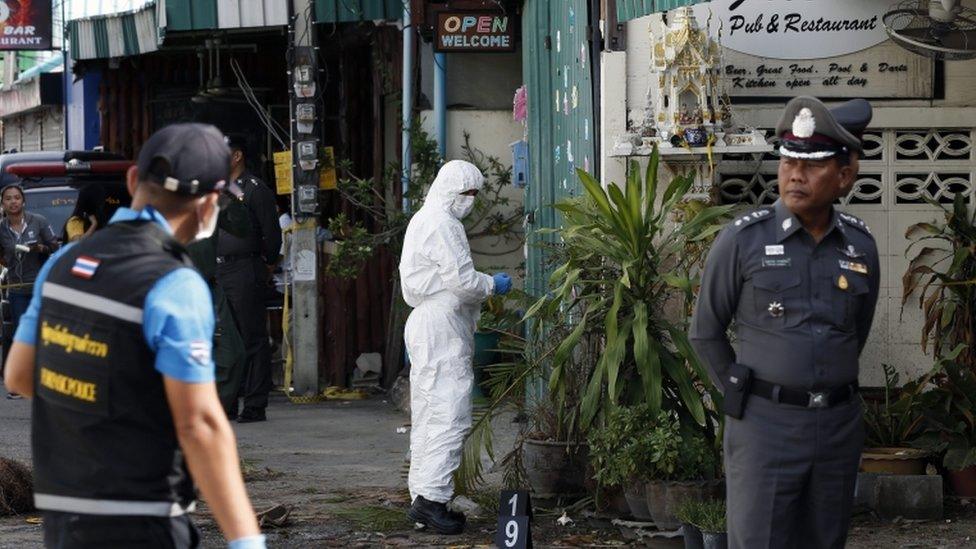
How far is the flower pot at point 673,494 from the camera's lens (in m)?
7.84

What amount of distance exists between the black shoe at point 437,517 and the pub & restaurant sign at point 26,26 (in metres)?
19.2

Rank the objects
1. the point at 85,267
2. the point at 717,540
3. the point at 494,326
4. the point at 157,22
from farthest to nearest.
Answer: the point at 157,22 → the point at 494,326 → the point at 717,540 → the point at 85,267

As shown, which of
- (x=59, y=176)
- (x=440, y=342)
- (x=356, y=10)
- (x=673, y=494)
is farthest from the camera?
(x=59, y=176)

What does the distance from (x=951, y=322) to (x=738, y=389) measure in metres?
3.86

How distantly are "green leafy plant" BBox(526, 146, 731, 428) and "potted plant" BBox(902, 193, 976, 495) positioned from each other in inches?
54.4

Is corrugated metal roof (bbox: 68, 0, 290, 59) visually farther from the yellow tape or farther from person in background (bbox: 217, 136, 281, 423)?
the yellow tape

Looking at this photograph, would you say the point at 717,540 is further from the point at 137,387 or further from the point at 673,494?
the point at 137,387

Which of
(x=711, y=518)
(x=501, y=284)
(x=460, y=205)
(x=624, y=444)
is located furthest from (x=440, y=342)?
(x=711, y=518)

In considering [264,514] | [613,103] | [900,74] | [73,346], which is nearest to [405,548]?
[264,514]

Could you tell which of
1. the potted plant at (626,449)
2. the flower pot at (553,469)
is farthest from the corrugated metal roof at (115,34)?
the potted plant at (626,449)

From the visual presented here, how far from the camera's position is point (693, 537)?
757 cm

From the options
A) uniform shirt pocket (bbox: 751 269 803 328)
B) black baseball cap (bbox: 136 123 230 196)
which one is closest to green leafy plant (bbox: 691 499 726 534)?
uniform shirt pocket (bbox: 751 269 803 328)

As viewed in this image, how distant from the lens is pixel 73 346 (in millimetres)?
3873

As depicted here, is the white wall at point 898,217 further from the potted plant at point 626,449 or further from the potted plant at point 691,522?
the potted plant at point 691,522
